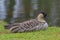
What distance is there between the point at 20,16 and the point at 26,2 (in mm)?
5601

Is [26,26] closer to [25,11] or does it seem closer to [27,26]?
[27,26]

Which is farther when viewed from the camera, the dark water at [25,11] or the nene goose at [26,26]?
the dark water at [25,11]

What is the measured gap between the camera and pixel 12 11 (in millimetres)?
17141

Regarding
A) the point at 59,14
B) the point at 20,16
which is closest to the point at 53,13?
the point at 59,14

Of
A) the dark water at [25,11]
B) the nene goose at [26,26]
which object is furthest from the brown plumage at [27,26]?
the dark water at [25,11]

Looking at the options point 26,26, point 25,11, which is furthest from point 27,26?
point 25,11

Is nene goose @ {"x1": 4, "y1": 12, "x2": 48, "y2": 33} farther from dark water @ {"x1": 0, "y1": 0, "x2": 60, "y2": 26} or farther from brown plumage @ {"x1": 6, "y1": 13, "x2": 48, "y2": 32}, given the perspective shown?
dark water @ {"x1": 0, "y1": 0, "x2": 60, "y2": 26}

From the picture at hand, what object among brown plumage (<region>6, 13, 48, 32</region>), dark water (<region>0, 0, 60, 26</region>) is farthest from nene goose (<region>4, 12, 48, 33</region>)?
dark water (<region>0, 0, 60, 26</region>)

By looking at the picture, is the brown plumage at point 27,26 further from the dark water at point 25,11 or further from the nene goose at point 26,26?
the dark water at point 25,11

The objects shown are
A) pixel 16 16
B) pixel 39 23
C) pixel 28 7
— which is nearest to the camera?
pixel 39 23

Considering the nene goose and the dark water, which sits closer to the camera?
the nene goose

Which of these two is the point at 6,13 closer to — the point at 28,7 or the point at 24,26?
the point at 28,7

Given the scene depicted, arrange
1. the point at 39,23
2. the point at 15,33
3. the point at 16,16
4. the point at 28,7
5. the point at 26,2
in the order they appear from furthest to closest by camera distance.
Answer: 1. the point at 26,2
2. the point at 28,7
3. the point at 16,16
4. the point at 39,23
5. the point at 15,33

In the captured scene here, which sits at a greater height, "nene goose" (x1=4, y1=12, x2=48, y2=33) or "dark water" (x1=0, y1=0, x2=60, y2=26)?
"nene goose" (x1=4, y1=12, x2=48, y2=33)
